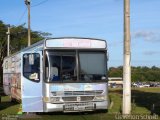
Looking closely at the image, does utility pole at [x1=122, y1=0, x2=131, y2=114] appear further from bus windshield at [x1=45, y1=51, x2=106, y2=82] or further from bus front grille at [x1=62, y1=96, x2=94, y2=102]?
bus front grille at [x1=62, y1=96, x2=94, y2=102]

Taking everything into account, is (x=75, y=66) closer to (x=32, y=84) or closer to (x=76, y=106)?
(x=76, y=106)

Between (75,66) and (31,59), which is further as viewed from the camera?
(31,59)

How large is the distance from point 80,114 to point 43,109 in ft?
6.86

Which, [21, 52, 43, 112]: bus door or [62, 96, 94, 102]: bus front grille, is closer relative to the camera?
[62, 96, 94, 102]: bus front grille

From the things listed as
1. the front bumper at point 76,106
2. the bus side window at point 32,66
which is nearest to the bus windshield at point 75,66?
the bus side window at point 32,66

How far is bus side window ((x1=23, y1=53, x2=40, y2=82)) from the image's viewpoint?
1936 cm

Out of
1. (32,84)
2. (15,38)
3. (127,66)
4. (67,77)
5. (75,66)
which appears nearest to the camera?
(67,77)

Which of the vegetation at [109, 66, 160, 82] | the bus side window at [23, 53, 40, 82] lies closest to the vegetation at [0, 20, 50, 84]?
the vegetation at [109, 66, 160, 82]

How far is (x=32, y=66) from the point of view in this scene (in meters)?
19.8

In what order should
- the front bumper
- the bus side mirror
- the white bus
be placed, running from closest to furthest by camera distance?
the front bumper → the white bus → the bus side mirror

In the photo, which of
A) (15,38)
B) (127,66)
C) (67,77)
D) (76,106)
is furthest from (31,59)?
(15,38)

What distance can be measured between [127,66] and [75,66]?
8.42 ft

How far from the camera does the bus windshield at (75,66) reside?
61.3 ft

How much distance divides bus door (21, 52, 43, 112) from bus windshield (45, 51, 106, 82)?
60cm
